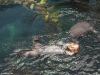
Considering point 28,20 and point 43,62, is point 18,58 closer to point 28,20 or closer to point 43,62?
point 43,62

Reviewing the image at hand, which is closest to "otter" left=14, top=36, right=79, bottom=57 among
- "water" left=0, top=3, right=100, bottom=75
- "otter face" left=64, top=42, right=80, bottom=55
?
"otter face" left=64, top=42, right=80, bottom=55

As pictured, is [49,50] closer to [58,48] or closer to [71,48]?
[58,48]

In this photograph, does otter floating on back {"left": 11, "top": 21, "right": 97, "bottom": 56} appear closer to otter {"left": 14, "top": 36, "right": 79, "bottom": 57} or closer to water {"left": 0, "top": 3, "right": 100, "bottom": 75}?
otter {"left": 14, "top": 36, "right": 79, "bottom": 57}

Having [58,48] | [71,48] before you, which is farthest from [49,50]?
[71,48]

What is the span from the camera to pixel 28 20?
612 centimetres

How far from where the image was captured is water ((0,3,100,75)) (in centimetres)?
496

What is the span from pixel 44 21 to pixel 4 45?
1.13 metres

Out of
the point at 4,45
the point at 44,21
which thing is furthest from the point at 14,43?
the point at 44,21

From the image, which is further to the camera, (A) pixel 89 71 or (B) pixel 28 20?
(B) pixel 28 20

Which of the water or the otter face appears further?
the otter face

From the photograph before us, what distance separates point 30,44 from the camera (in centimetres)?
561

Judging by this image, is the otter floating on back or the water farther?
the otter floating on back

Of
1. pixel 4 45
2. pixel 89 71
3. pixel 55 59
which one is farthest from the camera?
pixel 4 45

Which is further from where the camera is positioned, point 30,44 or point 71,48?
point 30,44
